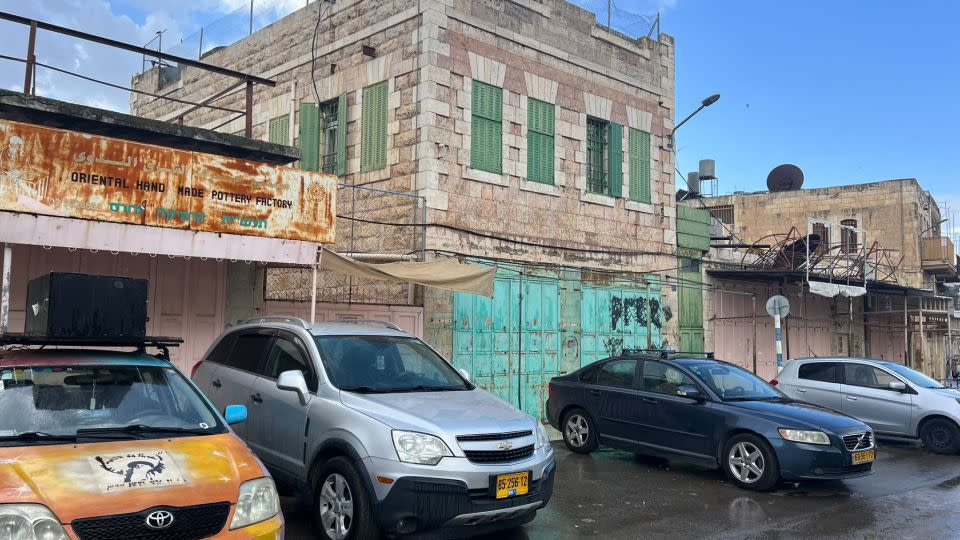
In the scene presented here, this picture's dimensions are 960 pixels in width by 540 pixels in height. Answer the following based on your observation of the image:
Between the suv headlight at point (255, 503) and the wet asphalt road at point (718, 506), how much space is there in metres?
1.98

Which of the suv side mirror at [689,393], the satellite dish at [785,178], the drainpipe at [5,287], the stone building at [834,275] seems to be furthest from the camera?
the satellite dish at [785,178]

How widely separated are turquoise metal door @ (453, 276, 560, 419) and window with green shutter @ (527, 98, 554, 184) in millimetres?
2113

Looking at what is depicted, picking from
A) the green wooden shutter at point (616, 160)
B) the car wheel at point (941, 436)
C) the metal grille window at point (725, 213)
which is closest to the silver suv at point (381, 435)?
the car wheel at point (941, 436)

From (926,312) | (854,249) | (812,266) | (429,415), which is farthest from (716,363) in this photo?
(926,312)

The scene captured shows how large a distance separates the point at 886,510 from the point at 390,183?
902 centimetres

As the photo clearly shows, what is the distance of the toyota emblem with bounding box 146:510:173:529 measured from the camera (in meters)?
3.79

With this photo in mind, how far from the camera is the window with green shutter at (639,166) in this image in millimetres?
16312

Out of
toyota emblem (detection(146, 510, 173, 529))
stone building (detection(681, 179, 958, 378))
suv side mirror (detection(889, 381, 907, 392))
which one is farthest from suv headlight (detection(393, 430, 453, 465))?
stone building (detection(681, 179, 958, 378))

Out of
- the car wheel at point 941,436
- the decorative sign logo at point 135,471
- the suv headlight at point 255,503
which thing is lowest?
the car wheel at point 941,436

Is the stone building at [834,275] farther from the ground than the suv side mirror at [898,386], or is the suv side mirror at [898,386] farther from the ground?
the stone building at [834,275]

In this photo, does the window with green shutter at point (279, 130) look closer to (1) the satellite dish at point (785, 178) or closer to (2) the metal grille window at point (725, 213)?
(2) the metal grille window at point (725, 213)

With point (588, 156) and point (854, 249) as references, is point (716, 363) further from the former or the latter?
point (854, 249)

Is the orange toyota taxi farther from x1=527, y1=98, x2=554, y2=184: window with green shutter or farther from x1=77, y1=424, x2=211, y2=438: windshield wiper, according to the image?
x1=527, y1=98, x2=554, y2=184: window with green shutter

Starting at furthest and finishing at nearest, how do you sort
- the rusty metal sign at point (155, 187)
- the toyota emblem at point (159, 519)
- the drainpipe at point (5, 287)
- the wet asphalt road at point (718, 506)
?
1. the rusty metal sign at point (155, 187)
2. the drainpipe at point (5, 287)
3. the wet asphalt road at point (718, 506)
4. the toyota emblem at point (159, 519)
